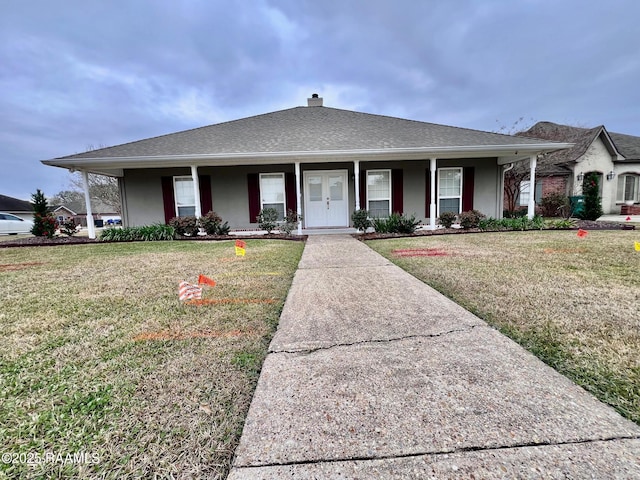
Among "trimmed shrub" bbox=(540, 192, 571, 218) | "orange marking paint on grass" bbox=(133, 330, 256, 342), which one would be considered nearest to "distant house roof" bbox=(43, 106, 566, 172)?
"trimmed shrub" bbox=(540, 192, 571, 218)

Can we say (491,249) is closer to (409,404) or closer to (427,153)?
(427,153)

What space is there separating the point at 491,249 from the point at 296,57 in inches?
623

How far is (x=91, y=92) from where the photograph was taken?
2211cm

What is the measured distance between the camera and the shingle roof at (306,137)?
995cm

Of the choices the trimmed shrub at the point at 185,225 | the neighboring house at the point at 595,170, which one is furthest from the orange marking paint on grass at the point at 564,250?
the neighboring house at the point at 595,170

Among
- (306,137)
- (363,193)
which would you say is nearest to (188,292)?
(363,193)

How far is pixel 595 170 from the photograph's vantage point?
642 inches

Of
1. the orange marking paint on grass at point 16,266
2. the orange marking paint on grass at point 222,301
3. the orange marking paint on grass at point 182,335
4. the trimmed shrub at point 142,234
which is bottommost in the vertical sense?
the orange marking paint on grass at point 182,335

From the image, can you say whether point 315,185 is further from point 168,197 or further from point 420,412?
point 420,412

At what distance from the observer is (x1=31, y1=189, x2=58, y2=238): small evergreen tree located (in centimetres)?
1056

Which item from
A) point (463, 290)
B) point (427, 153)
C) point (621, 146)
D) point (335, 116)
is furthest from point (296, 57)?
point (621, 146)

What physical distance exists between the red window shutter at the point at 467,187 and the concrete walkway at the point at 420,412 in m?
9.85

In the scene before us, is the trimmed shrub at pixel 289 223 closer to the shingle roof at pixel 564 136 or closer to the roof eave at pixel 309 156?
the roof eave at pixel 309 156

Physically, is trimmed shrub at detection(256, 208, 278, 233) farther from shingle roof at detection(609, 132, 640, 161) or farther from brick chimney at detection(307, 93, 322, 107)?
shingle roof at detection(609, 132, 640, 161)
